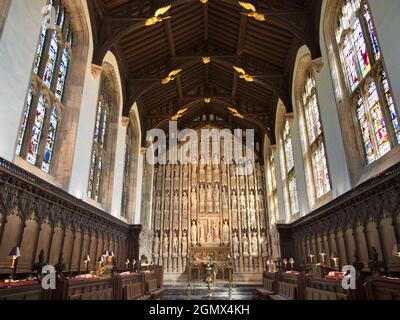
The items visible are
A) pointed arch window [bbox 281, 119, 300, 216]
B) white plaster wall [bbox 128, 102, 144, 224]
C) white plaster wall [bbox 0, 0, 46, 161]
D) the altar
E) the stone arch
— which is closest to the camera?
the stone arch

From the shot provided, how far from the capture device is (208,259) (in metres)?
18.8

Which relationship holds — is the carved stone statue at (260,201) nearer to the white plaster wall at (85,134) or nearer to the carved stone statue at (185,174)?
the carved stone statue at (185,174)

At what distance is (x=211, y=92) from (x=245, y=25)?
645cm

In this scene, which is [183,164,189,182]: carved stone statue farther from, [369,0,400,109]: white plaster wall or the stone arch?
the stone arch

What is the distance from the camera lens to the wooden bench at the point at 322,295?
557cm

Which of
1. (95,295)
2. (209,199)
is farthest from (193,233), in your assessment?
(95,295)

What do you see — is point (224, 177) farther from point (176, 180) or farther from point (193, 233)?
point (193, 233)

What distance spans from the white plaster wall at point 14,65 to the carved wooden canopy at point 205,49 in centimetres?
422

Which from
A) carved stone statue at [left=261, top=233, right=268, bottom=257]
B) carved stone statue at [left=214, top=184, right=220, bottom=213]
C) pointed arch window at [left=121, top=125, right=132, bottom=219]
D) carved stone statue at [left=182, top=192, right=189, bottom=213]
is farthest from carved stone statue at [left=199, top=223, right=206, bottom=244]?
pointed arch window at [left=121, top=125, right=132, bottom=219]

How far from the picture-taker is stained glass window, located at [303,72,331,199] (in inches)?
452

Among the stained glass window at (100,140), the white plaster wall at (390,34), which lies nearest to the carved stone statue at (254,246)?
the stained glass window at (100,140)

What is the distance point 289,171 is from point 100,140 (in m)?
9.56

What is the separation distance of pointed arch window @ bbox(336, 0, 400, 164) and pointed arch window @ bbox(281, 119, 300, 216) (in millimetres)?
6360

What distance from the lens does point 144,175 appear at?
20.2 m
